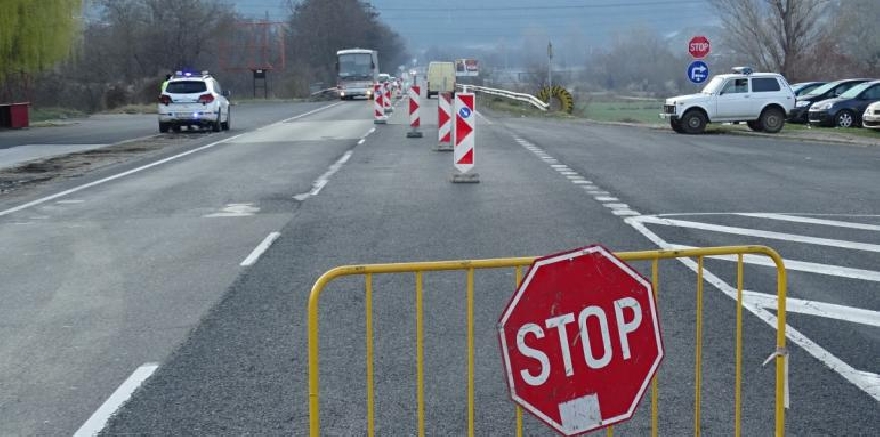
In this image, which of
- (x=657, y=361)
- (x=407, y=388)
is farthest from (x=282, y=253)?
(x=657, y=361)

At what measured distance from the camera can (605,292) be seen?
5.03 meters

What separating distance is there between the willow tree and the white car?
26742 millimetres

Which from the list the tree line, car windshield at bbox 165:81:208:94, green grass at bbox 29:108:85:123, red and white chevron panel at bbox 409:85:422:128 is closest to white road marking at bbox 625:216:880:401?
red and white chevron panel at bbox 409:85:422:128

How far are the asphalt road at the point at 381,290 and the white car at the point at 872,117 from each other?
13.2 metres

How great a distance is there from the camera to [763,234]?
13203mm

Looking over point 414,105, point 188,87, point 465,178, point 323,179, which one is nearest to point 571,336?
point 465,178

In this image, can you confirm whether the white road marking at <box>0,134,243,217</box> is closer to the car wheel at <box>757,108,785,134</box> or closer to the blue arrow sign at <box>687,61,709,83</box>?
the blue arrow sign at <box>687,61,709,83</box>

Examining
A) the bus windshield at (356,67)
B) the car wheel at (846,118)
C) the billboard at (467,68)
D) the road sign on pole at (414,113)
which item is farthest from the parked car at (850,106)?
the billboard at (467,68)

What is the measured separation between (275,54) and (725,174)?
75613mm

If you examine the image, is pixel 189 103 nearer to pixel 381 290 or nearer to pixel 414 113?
pixel 414 113

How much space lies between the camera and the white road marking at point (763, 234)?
12.5 meters

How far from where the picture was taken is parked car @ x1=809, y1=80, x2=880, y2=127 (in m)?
37.6

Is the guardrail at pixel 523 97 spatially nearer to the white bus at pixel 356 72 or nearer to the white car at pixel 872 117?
the white bus at pixel 356 72

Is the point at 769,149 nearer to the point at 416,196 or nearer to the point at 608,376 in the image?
the point at 416,196
